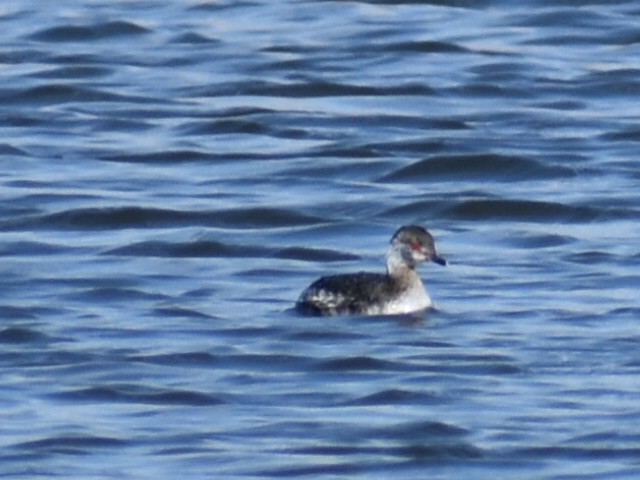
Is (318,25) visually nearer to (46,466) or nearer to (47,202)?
(47,202)

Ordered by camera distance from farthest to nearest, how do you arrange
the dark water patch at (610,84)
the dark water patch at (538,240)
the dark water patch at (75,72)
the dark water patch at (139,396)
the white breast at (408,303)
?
the dark water patch at (75,72) < the dark water patch at (610,84) < the dark water patch at (538,240) < the white breast at (408,303) < the dark water patch at (139,396)

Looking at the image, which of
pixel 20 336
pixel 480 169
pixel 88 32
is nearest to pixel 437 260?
pixel 20 336

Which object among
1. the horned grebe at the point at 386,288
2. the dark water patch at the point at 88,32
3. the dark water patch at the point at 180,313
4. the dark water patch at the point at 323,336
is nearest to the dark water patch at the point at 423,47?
the dark water patch at the point at 88,32

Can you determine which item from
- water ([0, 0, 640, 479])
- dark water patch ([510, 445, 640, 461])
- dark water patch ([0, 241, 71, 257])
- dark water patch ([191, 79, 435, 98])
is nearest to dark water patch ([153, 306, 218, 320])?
water ([0, 0, 640, 479])

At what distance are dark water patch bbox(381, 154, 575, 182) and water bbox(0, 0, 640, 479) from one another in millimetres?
26

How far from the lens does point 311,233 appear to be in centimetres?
1758

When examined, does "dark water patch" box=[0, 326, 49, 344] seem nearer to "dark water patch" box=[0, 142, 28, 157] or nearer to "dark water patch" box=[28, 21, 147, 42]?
"dark water patch" box=[0, 142, 28, 157]

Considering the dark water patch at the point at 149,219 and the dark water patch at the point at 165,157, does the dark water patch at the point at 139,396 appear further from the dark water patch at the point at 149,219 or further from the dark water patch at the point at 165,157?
the dark water patch at the point at 165,157

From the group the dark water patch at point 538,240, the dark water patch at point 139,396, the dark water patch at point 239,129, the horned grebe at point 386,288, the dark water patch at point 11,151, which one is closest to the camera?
the dark water patch at point 139,396

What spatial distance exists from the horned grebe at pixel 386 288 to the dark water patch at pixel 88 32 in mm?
9871

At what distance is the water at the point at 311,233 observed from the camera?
498 inches

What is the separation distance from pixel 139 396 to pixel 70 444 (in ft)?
3.14

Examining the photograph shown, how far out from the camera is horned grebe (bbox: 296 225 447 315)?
14.9 m

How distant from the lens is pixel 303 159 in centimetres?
1983
